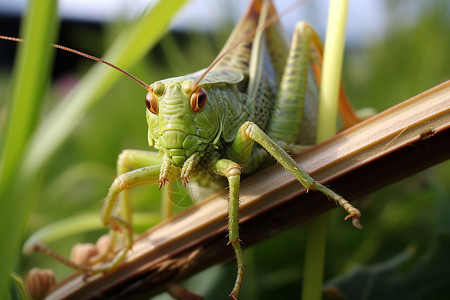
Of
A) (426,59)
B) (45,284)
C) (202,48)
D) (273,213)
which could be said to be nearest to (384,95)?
(426,59)

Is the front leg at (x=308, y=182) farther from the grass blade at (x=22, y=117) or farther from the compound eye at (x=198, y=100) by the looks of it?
the grass blade at (x=22, y=117)

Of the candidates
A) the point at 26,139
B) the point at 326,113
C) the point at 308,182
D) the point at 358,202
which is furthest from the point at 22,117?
the point at 358,202

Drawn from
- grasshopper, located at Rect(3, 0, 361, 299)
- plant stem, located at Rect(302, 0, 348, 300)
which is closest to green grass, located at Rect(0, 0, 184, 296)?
grasshopper, located at Rect(3, 0, 361, 299)

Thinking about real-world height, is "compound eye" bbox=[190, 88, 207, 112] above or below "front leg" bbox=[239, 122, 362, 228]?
above

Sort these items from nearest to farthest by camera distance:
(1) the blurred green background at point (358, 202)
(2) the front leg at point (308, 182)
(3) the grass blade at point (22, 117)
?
(3) the grass blade at point (22, 117) → (2) the front leg at point (308, 182) → (1) the blurred green background at point (358, 202)

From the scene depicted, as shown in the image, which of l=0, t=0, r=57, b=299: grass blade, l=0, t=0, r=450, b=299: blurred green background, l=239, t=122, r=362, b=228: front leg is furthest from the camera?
l=0, t=0, r=450, b=299: blurred green background

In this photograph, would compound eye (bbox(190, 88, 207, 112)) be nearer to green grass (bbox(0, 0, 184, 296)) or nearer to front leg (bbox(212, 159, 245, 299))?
front leg (bbox(212, 159, 245, 299))

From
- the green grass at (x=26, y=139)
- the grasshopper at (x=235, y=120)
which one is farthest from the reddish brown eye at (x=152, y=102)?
the green grass at (x=26, y=139)

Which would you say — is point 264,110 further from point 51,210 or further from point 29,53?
point 51,210
